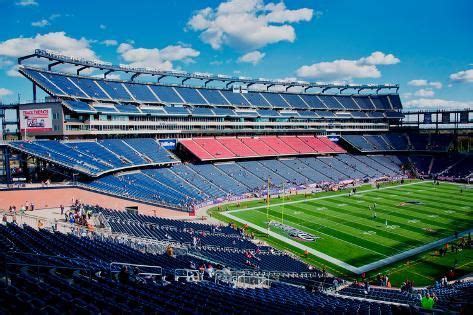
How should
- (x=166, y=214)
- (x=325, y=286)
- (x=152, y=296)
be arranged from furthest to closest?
(x=166, y=214), (x=325, y=286), (x=152, y=296)

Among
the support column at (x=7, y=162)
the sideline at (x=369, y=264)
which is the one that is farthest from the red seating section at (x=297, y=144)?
the support column at (x=7, y=162)

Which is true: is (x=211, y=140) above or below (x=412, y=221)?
above

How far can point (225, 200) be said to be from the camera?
50.7m

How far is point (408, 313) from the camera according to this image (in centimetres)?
1170

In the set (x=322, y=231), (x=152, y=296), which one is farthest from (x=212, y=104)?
(x=152, y=296)

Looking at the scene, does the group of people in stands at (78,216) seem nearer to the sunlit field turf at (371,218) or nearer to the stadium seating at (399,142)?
the sunlit field turf at (371,218)

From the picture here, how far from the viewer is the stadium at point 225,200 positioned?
1398 centimetres

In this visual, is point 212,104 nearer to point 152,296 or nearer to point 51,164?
point 51,164

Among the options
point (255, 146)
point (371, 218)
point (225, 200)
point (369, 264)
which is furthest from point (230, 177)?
point (369, 264)

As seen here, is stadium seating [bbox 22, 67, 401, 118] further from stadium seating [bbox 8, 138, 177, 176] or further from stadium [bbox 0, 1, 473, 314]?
stadium seating [bbox 8, 138, 177, 176]

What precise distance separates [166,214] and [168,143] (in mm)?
24116

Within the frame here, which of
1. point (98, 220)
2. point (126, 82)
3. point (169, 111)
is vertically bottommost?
point (98, 220)

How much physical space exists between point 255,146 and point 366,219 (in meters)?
32.1

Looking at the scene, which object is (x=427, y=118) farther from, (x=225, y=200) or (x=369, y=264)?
(x=369, y=264)
